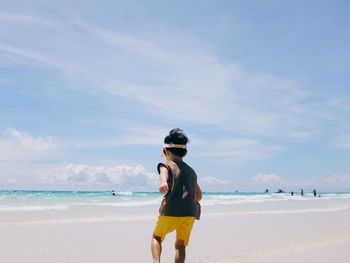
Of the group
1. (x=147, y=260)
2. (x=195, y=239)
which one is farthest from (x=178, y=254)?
(x=195, y=239)

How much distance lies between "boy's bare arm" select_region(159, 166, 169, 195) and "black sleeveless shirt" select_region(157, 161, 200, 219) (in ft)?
0.19

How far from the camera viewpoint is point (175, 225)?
15.4 feet

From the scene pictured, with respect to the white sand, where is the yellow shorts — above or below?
above

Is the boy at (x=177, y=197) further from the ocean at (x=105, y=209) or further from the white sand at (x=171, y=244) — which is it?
the ocean at (x=105, y=209)

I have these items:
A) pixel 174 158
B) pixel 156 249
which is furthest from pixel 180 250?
pixel 174 158

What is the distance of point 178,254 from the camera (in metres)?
4.82

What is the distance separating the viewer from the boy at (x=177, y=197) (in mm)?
4629

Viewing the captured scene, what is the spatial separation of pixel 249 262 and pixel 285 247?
186 cm

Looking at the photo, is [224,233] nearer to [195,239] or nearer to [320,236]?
[195,239]

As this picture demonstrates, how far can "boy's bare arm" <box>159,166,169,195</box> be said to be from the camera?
438 centimetres

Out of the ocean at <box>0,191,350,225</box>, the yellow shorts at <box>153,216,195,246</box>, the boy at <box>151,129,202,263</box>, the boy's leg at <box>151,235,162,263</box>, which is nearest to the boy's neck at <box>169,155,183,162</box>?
the boy at <box>151,129,202,263</box>

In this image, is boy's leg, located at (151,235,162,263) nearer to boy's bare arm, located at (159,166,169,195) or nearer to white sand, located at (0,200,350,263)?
boy's bare arm, located at (159,166,169,195)

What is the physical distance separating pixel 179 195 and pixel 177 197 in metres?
0.03

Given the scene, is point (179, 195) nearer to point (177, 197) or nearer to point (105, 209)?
point (177, 197)
